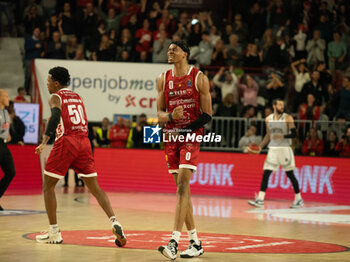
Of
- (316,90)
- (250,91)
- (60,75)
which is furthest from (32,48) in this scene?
(60,75)

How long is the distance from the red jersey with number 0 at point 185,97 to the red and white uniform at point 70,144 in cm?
123

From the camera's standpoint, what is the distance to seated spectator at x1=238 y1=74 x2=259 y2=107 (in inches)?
858

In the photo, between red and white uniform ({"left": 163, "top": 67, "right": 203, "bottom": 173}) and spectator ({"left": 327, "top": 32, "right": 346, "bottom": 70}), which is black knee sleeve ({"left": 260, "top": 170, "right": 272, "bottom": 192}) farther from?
spectator ({"left": 327, "top": 32, "right": 346, "bottom": 70})

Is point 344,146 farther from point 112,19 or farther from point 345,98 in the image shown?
point 112,19

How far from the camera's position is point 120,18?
82.8 ft

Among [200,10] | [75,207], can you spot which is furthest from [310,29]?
[75,207]

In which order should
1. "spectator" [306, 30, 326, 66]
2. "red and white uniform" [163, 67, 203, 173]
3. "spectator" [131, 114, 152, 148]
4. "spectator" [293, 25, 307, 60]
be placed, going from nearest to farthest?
"red and white uniform" [163, 67, 203, 173] → "spectator" [131, 114, 152, 148] → "spectator" [306, 30, 326, 66] → "spectator" [293, 25, 307, 60]

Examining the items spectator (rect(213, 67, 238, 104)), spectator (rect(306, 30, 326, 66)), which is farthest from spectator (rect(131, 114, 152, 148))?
spectator (rect(306, 30, 326, 66))

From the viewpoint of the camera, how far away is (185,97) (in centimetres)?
930

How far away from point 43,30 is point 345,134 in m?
11.2

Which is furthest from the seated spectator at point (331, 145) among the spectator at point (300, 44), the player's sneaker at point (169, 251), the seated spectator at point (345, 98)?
the player's sneaker at point (169, 251)

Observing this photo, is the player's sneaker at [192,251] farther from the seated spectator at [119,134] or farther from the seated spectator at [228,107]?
the seated spectator at [228,107]

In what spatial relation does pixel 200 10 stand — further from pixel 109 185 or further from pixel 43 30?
pixel 109 185

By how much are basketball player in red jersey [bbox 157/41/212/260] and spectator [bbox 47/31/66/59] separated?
47.7 feet
